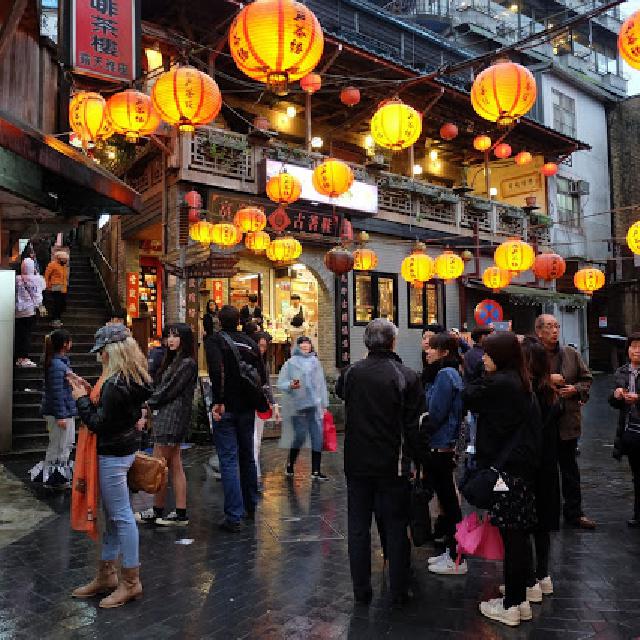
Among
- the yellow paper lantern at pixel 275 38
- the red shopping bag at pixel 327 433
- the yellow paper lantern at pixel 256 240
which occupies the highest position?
the yellow paper lantern at pixel 275 38

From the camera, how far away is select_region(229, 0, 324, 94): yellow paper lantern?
6.62 m

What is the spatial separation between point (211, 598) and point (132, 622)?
603 millimetres

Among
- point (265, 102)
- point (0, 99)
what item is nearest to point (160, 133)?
point (265, 102)

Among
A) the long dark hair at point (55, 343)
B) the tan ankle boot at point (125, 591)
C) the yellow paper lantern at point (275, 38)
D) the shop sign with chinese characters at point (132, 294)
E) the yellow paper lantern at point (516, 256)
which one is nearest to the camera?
the tan ankle boot at point (125, 591)

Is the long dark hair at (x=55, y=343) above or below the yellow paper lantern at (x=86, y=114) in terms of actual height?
below

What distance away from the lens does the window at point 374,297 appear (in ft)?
63.7

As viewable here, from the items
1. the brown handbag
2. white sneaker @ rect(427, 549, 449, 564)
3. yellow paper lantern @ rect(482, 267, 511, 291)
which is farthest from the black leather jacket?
yellow paper lantern @ rect(482, 267, 511, 291)

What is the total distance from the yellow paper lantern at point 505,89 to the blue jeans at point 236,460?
18.4ft

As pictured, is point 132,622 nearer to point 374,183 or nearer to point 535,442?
point 535,442

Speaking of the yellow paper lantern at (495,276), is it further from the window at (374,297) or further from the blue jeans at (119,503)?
the blue jeans at (119,503)

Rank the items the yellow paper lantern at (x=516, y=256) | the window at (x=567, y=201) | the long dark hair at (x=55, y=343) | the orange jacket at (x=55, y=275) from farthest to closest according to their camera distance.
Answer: the window at (x=567, y=201) → the yellow paper lantern at (x=516, y=256) → the orange jacket at (x=55, y=275) → the long dark hair at (x=55, y=343)

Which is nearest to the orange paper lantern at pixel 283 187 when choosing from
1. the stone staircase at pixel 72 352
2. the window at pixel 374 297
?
the stone staircase at pixel 72 352

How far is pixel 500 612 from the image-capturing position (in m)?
4.08

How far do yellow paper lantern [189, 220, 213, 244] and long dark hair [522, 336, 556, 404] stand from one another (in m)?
10.3
